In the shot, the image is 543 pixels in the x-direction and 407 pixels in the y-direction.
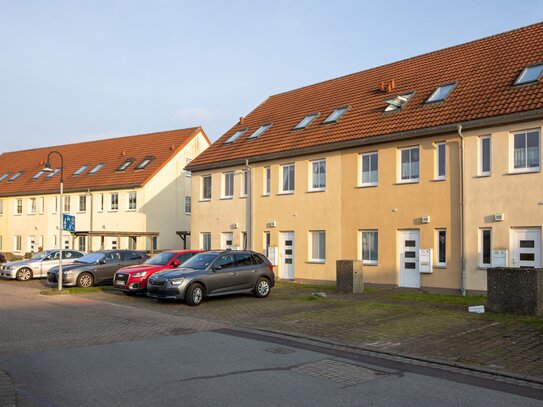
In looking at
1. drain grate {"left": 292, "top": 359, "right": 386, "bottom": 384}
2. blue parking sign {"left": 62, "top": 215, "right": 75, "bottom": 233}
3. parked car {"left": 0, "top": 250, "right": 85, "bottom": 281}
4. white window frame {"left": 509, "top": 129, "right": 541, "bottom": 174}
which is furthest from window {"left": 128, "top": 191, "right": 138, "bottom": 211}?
drain grate {"left": 292, "top": 359, "right": 386, "bottom": 384}

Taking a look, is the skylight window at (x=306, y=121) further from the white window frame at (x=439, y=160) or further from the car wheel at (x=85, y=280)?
the car wheel at (x=85, y=280)

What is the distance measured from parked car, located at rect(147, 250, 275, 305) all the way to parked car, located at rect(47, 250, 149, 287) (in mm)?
6455

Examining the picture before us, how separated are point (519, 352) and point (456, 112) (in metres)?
11.9

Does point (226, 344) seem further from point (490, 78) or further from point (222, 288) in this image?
point (490, 78)

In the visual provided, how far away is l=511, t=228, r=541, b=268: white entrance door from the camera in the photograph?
17.2 meters

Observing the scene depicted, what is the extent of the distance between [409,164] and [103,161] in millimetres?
31060

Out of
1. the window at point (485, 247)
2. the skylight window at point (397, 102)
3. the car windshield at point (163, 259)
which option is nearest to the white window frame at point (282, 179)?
the skylight window at point (397, 102)

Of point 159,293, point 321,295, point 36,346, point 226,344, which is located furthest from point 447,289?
point 36,346

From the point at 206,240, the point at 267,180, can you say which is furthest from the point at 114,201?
the point at 267,180

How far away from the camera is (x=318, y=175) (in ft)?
81.0

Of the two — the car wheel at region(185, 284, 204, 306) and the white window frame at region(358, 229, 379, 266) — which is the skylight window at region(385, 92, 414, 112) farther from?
the car wheel at region(185, 284, 204, 306)

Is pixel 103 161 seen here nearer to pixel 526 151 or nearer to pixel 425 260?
pixel 425 260

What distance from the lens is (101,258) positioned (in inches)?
927

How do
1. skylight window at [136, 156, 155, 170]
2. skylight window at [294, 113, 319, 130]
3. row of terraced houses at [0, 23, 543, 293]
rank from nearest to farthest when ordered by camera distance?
1. row of terraced houses at [0, 23, 543, 293]
2. skylight window at [294, 113, 319, 130]
3. skylight window at [136, 156, 155, 170]
